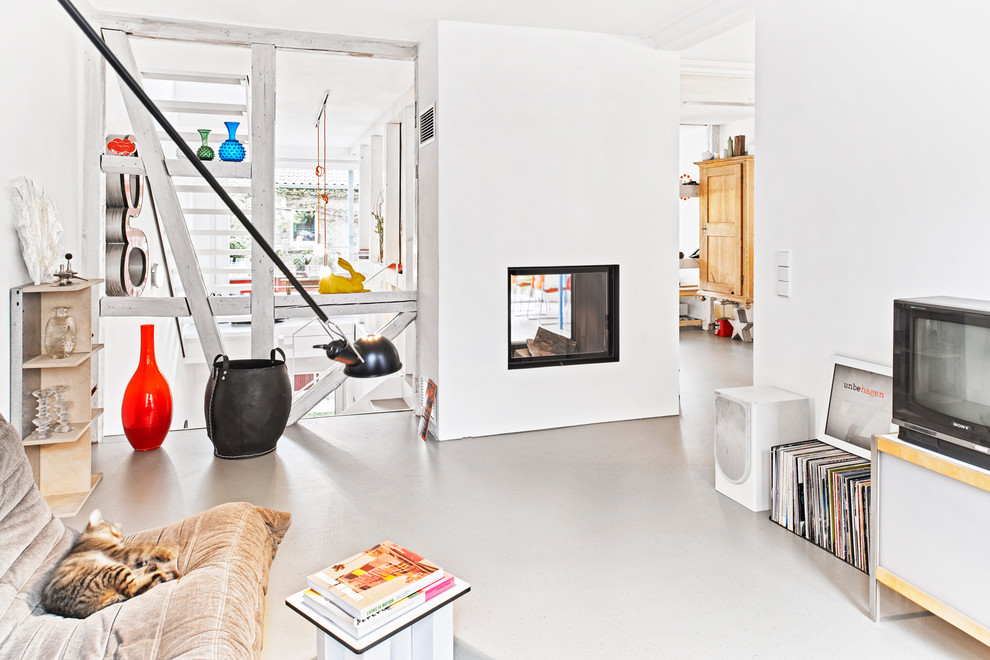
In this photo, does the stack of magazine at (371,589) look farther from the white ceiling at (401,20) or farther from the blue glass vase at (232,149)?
the blue glass vase at (232,149)

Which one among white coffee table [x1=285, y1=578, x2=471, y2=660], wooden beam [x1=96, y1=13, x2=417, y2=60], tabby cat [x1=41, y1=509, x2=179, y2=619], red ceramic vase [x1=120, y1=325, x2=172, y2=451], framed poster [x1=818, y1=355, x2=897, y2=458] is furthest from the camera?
wooden beam [x1=96, y1=13, x2=417, y2=60]

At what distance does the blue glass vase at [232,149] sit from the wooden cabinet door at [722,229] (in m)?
5.27

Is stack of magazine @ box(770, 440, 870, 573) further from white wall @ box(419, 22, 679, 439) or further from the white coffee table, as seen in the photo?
white wall @ box(419, 22, 679, 439)

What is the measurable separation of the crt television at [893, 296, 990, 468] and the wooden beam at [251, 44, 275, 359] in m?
3.54

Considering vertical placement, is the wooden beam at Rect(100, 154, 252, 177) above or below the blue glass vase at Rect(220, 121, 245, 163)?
below

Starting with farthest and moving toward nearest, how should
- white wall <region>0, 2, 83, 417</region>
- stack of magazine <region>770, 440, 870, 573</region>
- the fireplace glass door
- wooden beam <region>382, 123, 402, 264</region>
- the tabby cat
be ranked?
1. wooden beam <region>382, 123, 402, 264</region>
2. the fireplace glass door
3. white wall <region>0, 2, 83, 417</region>
4. stack of magazine <region>770, 440, 870, 573</region>
5. the tabby cat

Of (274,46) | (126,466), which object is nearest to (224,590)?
(126,466)

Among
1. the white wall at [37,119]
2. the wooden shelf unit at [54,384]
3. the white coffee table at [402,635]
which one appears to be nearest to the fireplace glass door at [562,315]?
the wooden shelf unit at [54,384]

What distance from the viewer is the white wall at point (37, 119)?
9.98 ft

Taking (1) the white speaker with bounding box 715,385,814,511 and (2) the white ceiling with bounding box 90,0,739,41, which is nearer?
(1) the white speaker with bounding box 715,385,814,511

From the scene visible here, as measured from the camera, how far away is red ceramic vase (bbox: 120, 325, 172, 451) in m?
4.11

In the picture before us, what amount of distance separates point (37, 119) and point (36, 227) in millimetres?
568

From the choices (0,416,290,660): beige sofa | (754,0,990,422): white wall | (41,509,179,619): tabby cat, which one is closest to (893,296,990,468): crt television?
(754,0,990,422): white wall

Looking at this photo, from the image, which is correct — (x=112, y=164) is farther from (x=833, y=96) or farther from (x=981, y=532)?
(x=981, y=532)
